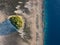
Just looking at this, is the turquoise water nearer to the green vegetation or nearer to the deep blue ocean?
the green vegetation

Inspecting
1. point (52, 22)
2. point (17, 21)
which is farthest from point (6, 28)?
point (52, 22)

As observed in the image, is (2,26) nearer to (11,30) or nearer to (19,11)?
(11,30)

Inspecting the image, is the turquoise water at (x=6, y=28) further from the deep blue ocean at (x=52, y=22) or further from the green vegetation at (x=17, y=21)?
the deep blue ocean at (x=52, y=22)

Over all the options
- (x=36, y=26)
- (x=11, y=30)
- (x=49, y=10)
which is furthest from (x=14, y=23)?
(x=49, y=10)

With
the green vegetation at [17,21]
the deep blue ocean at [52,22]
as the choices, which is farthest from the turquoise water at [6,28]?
the deep blue ocean at [52,22]

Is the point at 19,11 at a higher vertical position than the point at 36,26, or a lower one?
higher

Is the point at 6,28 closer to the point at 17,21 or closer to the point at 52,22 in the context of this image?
the point at 17,21

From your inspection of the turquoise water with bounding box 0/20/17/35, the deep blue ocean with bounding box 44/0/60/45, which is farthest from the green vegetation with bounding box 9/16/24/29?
the deep blue ocean with bounding box 44/0/60/45

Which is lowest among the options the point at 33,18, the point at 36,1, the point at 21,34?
the point at 21,34
